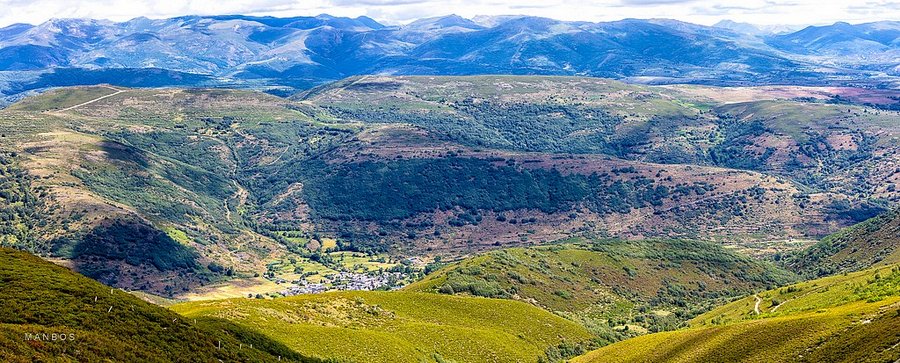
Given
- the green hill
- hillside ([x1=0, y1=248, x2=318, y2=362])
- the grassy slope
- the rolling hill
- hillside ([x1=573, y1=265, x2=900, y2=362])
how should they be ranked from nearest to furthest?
1. hillside ([x1=0, y1=248, x2=318, y2=362])
2. hillside ([x1=573, y1=265, x2=900, y2=362])
3. the rolling hill
4. the grassy slope
5. the green hill

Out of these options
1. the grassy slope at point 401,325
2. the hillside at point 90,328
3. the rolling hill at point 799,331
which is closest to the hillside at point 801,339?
the rolling hill at point 799,331

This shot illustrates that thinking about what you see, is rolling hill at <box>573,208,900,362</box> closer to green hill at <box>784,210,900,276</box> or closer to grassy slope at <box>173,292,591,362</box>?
grassy slope at <box>173,292,591,362</box>

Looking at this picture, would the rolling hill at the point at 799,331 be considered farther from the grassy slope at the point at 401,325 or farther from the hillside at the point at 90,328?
the hillside at the point at 90,328

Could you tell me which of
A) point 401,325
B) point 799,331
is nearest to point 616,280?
point 401,325

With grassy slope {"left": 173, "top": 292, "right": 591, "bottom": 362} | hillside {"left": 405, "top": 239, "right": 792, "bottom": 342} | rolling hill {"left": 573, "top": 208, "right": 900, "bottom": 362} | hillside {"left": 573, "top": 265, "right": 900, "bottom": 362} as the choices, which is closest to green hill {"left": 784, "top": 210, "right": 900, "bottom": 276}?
hillside {"left": 405, "top": 239, "right": 792, "bottom": 342}

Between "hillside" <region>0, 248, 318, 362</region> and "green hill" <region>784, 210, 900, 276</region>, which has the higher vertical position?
"hillside" <region>0, 248, 318, 362</region>
